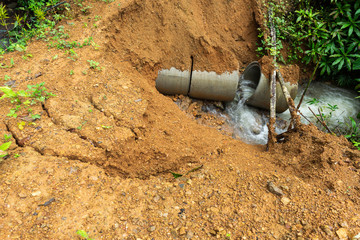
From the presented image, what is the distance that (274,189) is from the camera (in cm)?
245

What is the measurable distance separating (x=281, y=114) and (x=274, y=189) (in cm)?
308

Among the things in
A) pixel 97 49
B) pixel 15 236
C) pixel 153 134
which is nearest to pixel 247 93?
pixel 153 134

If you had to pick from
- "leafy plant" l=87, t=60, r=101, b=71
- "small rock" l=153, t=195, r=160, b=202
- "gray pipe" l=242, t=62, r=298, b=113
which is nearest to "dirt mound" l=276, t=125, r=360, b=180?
"gray pipe" l=242, t=62, r=298, b=113

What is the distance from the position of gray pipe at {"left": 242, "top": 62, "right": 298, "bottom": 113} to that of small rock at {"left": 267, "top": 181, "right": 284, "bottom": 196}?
8.02ft

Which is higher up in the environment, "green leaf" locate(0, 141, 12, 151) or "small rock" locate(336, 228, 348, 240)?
"green leaf" locate(0, 141, 12, 151)

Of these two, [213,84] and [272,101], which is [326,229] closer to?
[272,101]

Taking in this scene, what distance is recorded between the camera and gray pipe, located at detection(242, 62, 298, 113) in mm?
4499

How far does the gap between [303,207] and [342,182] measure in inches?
26.4

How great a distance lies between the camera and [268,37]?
16.0 ft

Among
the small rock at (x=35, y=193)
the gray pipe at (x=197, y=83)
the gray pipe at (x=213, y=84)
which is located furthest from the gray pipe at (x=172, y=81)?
the small rock at (x=35, y=193)

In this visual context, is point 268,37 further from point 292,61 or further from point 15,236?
point 15,236

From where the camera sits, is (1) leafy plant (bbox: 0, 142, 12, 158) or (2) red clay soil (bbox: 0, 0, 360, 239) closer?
(2) red clay soil (bbox: 0, 0, 360, 239)

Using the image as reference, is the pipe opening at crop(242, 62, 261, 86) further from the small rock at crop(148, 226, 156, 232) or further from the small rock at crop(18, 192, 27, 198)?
the small rock at crop(18, 192, 27, 198)

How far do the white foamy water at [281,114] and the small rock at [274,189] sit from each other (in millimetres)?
2034
